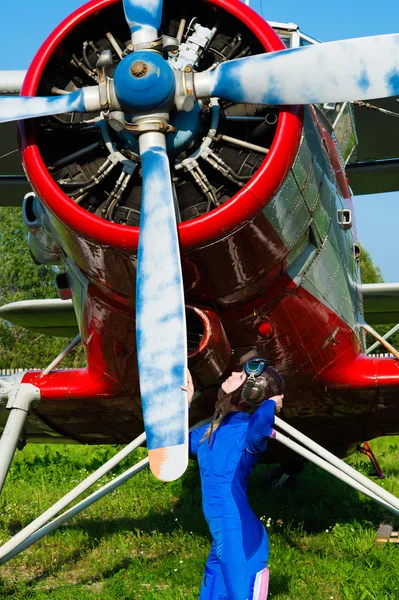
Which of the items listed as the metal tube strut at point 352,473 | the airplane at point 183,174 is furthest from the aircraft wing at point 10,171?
the metal tube strut at point 352,473

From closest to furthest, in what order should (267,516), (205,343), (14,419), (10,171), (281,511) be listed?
1. (205,343)
2. (14,419)
3. (267,516)
4. (281,511)
5. (10,171)

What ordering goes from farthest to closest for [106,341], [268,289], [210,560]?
[106,341], [268,289], [210,560]

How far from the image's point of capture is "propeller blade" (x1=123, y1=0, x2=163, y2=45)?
16.9 feet

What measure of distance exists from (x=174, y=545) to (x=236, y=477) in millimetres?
2720

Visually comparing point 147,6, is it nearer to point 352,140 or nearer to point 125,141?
point 125,141

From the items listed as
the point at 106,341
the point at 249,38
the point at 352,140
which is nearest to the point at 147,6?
the point at 249,38

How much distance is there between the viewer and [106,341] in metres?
6.49

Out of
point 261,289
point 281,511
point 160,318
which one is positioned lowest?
point 281,511

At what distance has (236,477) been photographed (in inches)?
196

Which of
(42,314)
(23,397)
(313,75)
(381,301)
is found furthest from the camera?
(42,314)

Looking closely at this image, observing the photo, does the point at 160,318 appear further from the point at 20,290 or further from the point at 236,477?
the point at 20,290

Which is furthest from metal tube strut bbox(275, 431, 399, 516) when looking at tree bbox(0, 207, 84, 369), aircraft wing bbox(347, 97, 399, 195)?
tree bbox(0, 207, 84, 369)

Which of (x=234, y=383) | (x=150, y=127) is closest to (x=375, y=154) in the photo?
(x=234, y=383)

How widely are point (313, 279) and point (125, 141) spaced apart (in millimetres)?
1876
